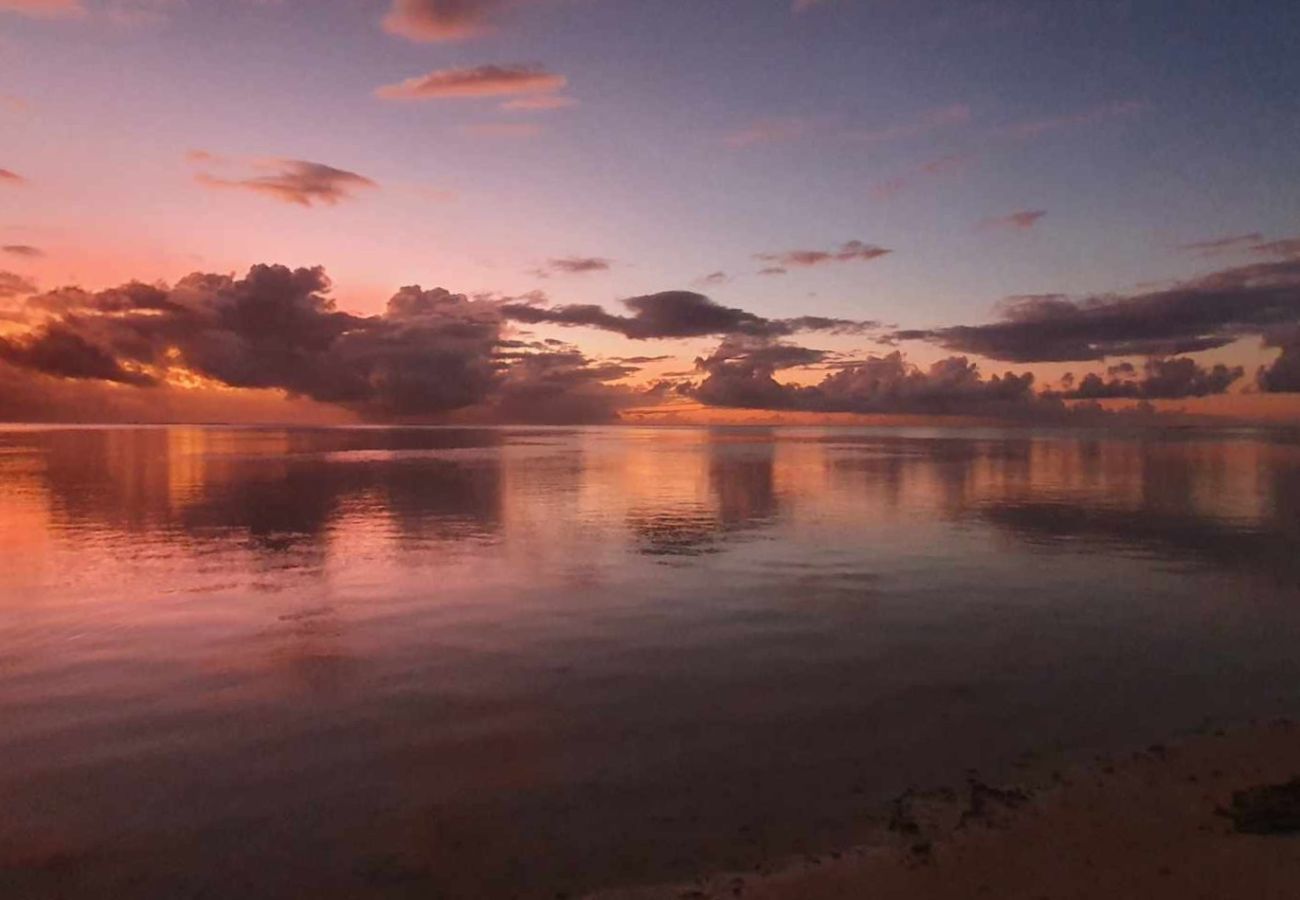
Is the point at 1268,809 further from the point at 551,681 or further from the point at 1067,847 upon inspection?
the point at 551,681

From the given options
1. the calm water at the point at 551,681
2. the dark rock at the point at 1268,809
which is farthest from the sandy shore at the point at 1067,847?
the calm water at the point at 551,681

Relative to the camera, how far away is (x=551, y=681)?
1741 centimetres

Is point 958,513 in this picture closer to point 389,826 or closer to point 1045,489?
point 1045,489

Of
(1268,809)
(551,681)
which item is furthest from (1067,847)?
(551,681)

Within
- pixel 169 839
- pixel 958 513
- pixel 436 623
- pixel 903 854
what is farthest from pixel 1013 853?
A: pixel 958 513

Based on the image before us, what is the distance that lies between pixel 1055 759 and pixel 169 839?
13171 mm

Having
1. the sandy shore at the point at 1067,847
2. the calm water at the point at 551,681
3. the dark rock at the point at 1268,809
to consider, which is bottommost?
the calm water at the point at 551,681

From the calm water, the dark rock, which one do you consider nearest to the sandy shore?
the dark rock

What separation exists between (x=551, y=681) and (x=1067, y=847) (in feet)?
33.4

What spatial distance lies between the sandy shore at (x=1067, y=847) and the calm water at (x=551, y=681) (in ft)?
2.63

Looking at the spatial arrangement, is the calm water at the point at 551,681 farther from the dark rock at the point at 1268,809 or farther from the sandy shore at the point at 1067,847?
the dark rock at the point at 1268,809

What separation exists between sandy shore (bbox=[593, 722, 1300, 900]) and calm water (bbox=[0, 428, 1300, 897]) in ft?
2.63

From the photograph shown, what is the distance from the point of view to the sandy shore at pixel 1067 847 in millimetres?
9391

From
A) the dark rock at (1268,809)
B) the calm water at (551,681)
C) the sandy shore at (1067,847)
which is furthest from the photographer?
the calm water at (551,681)
